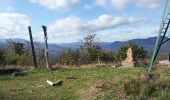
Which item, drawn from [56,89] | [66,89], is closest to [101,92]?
[66,89]

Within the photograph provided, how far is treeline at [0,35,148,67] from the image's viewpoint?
47656 millimetres

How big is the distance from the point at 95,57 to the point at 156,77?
1541 inches

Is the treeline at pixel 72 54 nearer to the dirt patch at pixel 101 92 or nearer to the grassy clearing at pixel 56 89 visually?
the grassy clearing at pixel 56 89

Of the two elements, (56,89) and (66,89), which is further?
(56,89)

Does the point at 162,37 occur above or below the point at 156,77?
above

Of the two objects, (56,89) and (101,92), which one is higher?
(101,92)

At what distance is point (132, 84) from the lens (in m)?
16.6

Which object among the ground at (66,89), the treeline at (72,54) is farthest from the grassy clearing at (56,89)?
the treeline at (72,54)

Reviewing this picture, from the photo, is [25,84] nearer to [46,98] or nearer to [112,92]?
[46,98]

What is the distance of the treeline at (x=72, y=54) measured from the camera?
4766 centimetres

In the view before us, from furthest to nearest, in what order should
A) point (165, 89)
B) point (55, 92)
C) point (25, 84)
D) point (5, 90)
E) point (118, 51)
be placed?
point (118, 51) < point (25, 84) < point (5, 90) < point (55, 92) < point (165, 89)

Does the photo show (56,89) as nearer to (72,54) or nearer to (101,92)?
(101,92)

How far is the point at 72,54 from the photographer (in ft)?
176

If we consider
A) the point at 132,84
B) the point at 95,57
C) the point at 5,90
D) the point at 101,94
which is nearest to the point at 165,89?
the point at 132,84
